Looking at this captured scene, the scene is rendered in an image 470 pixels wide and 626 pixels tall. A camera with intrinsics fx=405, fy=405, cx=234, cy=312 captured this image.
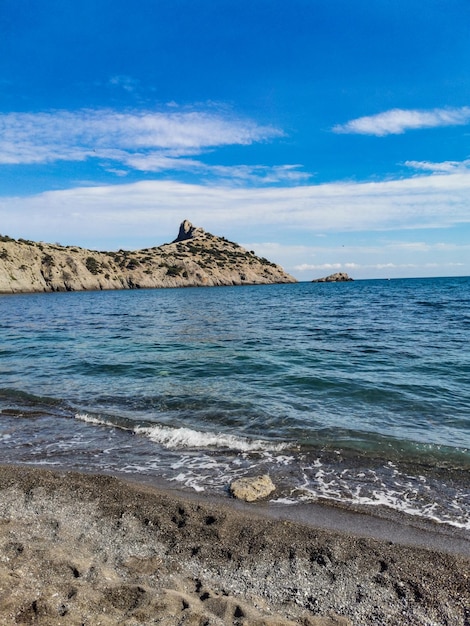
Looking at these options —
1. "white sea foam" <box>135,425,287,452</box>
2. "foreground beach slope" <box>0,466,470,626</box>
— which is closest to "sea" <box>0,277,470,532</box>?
"white sea foam" <box>135,425,287,452</box>

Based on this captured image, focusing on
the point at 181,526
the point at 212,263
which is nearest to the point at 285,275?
the point at 212,263

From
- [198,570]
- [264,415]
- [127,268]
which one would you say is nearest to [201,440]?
[264,415]

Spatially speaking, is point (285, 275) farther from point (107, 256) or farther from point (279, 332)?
point (279, 332)

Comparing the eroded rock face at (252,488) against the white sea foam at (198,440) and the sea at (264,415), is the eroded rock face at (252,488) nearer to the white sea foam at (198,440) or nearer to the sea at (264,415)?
the sea at (264,415)

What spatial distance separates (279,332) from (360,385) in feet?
48.8

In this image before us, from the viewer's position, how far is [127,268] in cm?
13362

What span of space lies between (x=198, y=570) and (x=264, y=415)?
7.37m

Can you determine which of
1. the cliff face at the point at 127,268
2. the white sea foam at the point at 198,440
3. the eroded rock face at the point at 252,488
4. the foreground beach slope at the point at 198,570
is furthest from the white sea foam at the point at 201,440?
the cliff face at the point at 127,268

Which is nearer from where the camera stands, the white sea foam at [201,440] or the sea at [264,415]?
the sea at [264,415]

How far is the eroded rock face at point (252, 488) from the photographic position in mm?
7661

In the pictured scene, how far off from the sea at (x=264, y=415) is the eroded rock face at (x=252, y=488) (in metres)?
0.19

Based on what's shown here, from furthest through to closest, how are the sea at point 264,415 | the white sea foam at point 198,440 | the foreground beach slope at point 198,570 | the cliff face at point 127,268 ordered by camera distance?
the cliff face at point 127,268 → the white sea foam at point 198,440 → the sea at point 264,415 → the foreground beach slope at point 198,570

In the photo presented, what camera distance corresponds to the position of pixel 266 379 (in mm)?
17000

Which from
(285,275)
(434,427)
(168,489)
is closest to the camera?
(168,489)
